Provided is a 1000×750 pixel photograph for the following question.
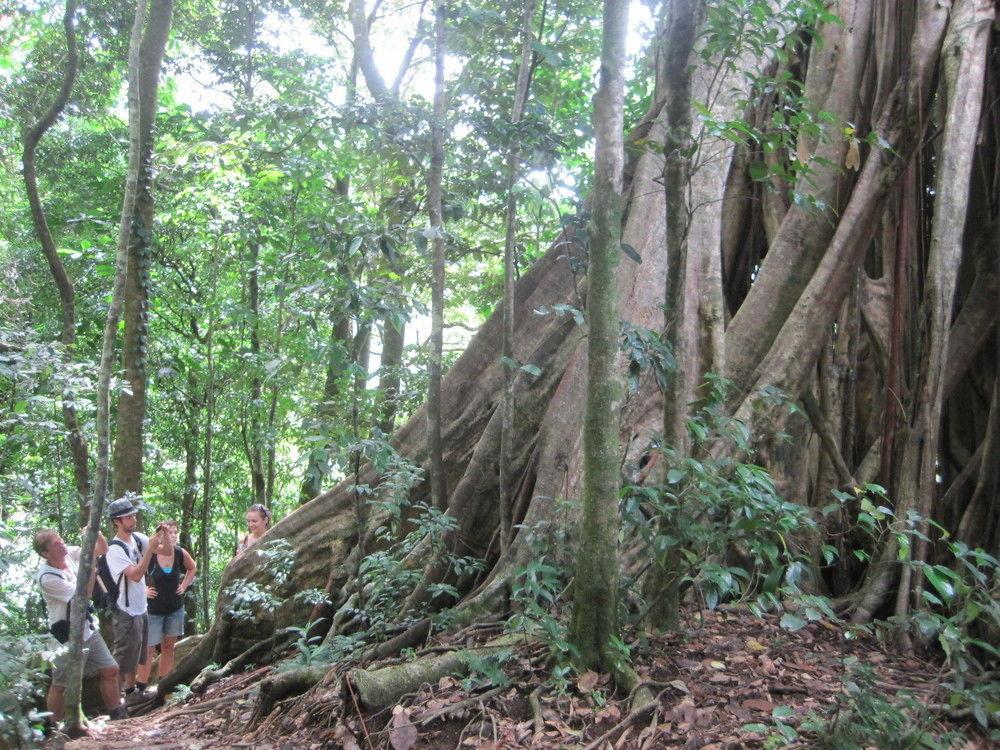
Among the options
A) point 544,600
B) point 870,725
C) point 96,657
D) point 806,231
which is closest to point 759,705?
point 870,725

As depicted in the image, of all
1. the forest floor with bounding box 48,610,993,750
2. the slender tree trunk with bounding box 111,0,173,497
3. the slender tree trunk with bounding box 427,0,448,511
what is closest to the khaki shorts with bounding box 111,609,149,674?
the slender tree trunk with bounding box 111,0,173,497

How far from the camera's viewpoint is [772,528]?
10.6ft

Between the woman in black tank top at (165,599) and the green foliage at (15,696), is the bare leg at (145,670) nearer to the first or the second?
the woman in black tank top at (165,599)

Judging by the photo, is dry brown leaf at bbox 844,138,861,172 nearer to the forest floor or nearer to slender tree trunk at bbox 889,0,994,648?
slender tree trunk at bbox 889,0,994,648

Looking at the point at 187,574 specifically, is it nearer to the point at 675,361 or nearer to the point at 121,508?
the point at 121,508

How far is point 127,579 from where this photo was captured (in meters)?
5.84

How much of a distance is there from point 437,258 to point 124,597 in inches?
134

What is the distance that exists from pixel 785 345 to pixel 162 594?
5086mm

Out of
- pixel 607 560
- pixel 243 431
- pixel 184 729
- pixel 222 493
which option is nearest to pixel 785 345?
pixel 607 560

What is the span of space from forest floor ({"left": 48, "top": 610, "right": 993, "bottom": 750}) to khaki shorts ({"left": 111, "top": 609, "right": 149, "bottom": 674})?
1.81 metres

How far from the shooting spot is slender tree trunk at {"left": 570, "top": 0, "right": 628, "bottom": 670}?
3324mm

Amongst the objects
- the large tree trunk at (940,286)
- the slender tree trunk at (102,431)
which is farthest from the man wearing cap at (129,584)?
the large tree trunk at (940,286)

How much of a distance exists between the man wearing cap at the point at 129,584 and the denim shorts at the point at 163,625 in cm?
41

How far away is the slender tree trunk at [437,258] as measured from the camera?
5.06 m
